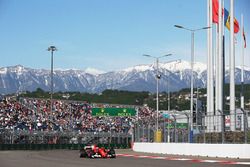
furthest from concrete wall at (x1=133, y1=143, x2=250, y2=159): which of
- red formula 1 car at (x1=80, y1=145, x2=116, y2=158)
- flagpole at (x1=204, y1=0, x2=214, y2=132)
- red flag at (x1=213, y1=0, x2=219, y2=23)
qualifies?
red flag at (x1=213, y1=0, x2=219, y2=23)

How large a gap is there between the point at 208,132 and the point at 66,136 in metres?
35.2

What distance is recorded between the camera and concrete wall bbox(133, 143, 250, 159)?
3212 cm

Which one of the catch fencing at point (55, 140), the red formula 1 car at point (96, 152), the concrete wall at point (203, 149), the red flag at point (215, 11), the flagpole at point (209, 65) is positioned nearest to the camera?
the concrete wall at point (203, 149)

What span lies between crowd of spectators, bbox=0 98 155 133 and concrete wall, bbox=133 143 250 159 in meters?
30.1

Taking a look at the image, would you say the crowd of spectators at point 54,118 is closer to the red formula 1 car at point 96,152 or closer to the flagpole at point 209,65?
the flagpole at point 209,65

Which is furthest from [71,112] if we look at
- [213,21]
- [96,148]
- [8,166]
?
[8,166]

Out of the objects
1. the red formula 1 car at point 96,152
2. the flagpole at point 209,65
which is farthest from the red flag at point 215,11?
the red formula 1 car at point 96,152

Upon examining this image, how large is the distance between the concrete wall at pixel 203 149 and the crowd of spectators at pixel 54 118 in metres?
30.1

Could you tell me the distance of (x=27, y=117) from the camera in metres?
82.3

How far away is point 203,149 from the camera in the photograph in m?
36.2

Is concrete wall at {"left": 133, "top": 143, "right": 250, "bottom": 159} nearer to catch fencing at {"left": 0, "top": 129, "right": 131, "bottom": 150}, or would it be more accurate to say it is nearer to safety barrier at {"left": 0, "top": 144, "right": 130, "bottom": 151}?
safety barrier at {"left": 0, "top": 144, "right": 130, "bottom": 151}

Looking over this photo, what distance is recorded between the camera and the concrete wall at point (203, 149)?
32.1 metres

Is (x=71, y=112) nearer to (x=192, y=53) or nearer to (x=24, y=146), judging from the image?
(x=24, y=146)

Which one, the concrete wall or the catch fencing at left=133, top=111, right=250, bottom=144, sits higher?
the catch fencing at left=133, top=111, right=250, bottom=144
